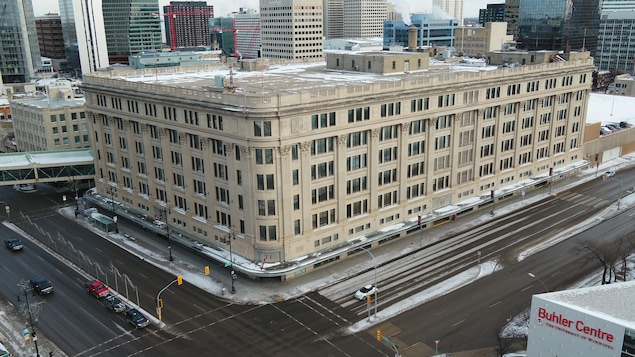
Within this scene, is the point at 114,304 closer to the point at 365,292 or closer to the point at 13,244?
the point at 13,244

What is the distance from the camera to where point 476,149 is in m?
96.4

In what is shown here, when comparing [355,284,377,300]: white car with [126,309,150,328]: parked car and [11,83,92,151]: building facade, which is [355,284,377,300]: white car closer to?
[126,309,150,328]: parked car

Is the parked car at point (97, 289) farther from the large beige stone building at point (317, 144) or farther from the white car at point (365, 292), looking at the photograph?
the white car at point (365, 292)

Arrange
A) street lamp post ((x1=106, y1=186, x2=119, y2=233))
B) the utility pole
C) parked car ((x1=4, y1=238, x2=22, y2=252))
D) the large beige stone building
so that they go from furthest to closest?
street lamp post ((x1=106, y1=186, x2=119, y2=233)) < parked car ((x1=4, y1=238, x2=22, y2=252)) < the large beige stone building < the utility pole

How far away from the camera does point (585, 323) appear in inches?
1441

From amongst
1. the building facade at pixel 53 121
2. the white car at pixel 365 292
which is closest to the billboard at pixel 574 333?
the white car at pixel 365 292

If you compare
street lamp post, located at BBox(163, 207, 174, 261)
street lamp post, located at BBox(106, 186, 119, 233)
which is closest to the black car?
street lamp post, located at BBox(163, 207, 174, 261)

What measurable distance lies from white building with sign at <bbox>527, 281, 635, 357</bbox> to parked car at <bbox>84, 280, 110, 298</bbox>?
51223mm

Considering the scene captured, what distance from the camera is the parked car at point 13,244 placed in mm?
82688

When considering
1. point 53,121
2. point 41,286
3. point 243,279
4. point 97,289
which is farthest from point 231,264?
point 53,121

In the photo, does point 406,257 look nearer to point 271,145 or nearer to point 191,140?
point 271,145

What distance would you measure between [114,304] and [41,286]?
12062 mm

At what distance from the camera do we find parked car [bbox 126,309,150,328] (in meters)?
61.3

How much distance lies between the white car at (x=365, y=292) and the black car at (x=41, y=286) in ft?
130
